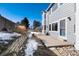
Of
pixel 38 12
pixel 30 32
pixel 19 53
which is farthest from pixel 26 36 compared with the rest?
pixel 19 53

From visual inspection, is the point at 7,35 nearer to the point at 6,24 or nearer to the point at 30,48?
the point at 6,24

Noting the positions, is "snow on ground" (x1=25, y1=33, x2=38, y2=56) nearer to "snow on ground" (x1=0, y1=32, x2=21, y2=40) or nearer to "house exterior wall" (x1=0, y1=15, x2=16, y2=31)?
"snow on ground" (x1=0, y1=32, x2=21, y2=40)

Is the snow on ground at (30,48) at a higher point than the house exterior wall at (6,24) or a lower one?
lower

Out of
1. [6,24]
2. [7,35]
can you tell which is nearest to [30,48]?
[7,35]

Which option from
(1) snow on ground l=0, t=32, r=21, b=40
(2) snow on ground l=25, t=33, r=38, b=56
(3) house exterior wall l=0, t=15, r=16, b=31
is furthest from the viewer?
(3) house exterior wall l=0, t=15, r=16, b=31

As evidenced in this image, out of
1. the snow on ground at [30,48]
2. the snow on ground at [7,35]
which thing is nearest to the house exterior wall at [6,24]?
the snow on ground at [7,35]

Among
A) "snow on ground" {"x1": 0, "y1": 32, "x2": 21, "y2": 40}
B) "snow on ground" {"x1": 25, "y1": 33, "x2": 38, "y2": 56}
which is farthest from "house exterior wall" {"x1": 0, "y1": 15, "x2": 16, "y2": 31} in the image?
"snow on ground" {"x1": 25, "y1": 33, "x2": 38, "y2": 56}

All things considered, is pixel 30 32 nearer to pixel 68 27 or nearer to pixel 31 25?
pixel 31 25

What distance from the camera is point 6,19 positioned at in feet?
29.8

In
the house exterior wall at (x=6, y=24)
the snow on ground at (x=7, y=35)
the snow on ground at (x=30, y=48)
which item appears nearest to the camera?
the snow on ground at (x=30, y=48)

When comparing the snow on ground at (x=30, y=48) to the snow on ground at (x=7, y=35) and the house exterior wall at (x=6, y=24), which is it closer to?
the snow on ground at (x=7, y=35)

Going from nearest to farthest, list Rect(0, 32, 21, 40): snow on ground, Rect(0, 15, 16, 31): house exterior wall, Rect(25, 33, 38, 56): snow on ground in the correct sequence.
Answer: Rect(25, 33, 38, 56): snow on ground, Rect(0, 32, 21, 40): snow on ground, Rect(0, 15, 16, 31): house exterior wall

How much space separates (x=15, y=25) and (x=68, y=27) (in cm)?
288

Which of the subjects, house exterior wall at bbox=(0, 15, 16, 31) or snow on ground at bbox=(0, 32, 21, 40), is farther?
house exterior wall at bbox=(0, 15, 16, 31)
